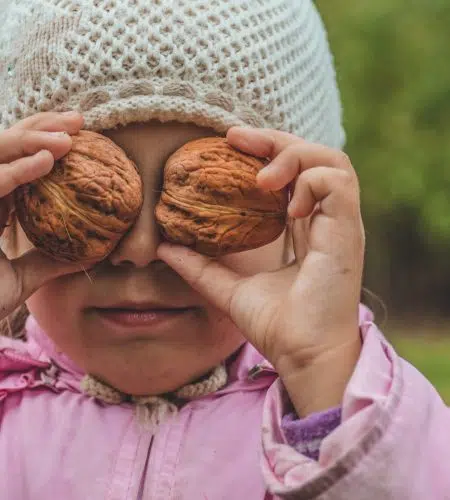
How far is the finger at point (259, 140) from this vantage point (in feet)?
4.08

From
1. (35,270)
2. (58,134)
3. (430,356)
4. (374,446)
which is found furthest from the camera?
(430,356)

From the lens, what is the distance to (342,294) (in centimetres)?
121

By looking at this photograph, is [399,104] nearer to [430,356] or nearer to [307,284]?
[430,356]

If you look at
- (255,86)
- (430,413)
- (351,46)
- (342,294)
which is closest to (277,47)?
(255,86)

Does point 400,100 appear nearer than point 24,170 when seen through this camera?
No

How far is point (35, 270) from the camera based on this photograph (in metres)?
1.32

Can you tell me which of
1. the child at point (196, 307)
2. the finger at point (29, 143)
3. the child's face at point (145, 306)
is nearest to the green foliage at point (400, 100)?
the child at point (196, 307)

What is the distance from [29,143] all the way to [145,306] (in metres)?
0.27

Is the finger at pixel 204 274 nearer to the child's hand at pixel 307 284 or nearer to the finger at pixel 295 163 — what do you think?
the child's hand at pixel 307 284

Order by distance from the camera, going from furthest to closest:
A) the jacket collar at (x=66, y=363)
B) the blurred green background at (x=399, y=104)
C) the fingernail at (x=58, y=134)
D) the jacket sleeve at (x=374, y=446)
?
1. the blurred green background at (x=399, y=104)
2. the jacket collar at (x=66, y=363)
3. the fingernail at (x=58, y=134)
4. the jacket sleeve at (x=374, y=446)

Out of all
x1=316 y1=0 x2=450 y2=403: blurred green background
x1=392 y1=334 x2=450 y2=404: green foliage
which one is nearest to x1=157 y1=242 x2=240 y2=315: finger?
x1=392 y1=334 x2=450 y2=404: green foliage

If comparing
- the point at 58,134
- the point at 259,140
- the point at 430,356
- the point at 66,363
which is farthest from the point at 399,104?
the point at 58,134

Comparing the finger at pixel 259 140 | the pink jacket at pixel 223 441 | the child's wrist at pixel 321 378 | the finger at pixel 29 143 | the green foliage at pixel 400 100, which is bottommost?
the green foliage at pixel 400 100

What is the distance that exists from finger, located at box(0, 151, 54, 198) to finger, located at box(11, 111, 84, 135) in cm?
5
